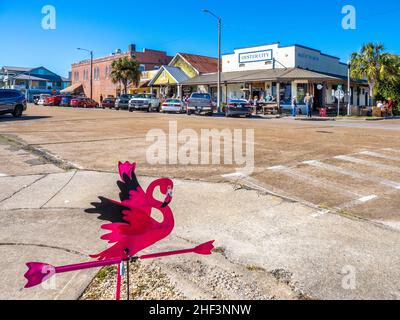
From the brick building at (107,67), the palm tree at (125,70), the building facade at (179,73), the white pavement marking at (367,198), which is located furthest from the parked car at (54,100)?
the white pavement marking at (367,198)

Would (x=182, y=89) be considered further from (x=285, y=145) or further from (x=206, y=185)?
(x=206, y=185)

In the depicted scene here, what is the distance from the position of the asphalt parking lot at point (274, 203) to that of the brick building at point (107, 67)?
52601 mm

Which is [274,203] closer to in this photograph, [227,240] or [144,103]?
[227,240]

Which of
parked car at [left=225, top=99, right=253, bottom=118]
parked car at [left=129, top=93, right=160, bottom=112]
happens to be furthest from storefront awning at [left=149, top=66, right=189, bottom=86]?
parked car at [left=225, top=99, right=253, bottom=118]

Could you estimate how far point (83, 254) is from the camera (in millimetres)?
3889

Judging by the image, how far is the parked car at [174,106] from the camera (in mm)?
33156

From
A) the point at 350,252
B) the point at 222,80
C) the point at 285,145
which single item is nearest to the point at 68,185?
the point at 350,252

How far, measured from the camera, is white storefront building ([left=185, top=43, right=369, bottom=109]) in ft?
113

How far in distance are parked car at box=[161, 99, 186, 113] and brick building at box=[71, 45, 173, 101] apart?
27.2 metres

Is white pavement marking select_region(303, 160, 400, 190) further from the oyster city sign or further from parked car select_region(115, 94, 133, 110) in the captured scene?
parked car select_region(115, 94, 133, 110)

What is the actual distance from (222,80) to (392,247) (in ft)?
116

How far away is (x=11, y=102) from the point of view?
23.3m
